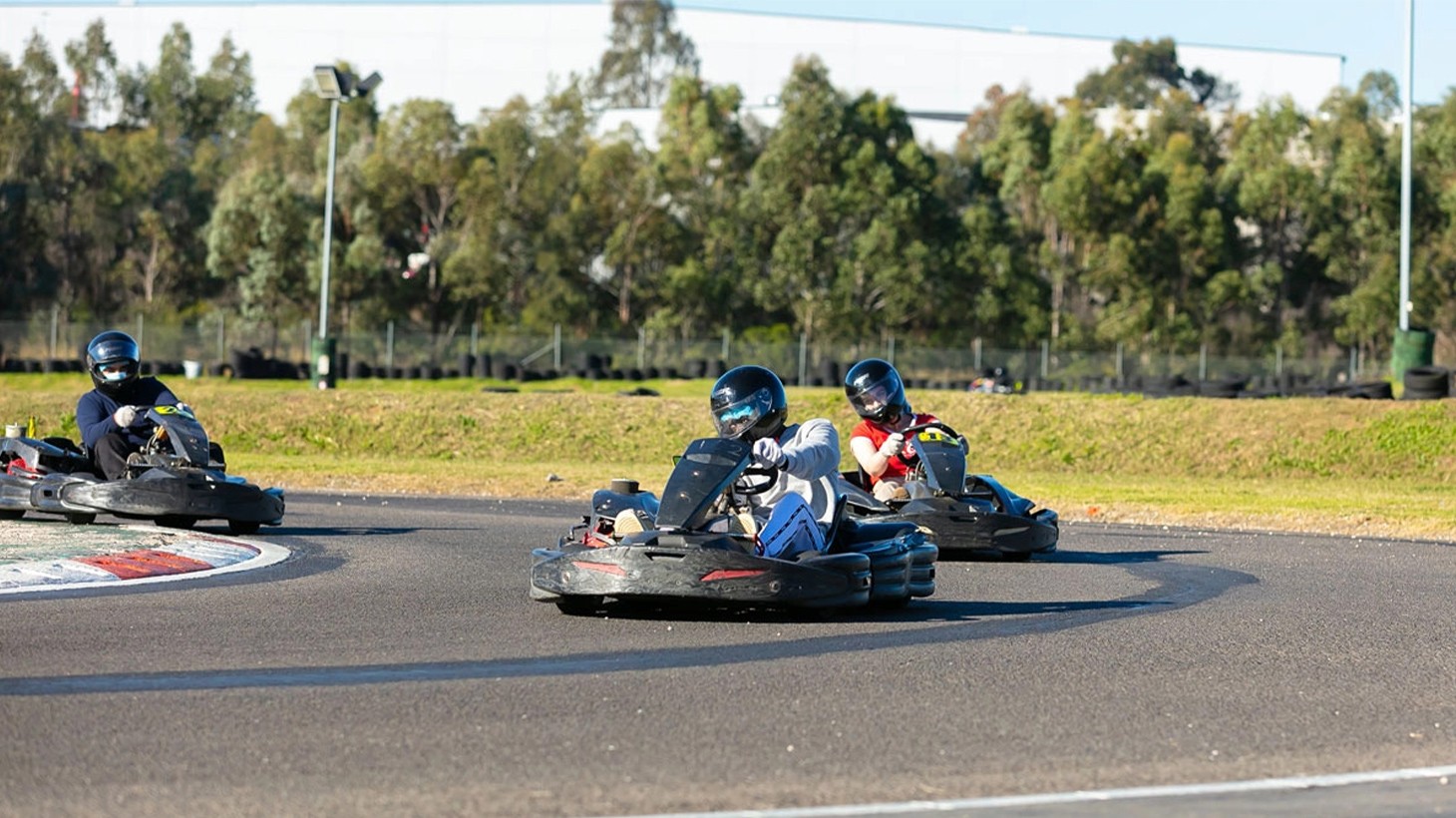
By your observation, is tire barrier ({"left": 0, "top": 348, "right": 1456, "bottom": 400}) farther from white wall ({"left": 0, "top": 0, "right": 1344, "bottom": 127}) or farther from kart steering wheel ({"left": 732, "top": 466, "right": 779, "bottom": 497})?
white wall ({"left": 0, "top": 0, "right": 1344, "bottom": 127})

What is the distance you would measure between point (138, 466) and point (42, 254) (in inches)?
1840

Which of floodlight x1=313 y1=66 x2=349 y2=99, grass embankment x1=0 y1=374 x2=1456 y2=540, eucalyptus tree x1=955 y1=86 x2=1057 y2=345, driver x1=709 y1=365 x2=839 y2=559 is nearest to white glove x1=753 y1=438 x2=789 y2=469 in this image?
driver x1=709 y1=365 x2=839 y2=559

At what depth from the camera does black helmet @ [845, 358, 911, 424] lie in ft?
42.9

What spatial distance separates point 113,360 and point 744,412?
645 cm

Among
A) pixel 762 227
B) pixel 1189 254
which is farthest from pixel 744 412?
pixel 1189 254

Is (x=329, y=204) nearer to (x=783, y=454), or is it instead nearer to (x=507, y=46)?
(x=783, y=454)

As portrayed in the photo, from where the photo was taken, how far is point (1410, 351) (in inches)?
1304

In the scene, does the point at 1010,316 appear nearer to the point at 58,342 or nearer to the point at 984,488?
the point at 58,342

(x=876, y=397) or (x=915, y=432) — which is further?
(x=915, y=432)

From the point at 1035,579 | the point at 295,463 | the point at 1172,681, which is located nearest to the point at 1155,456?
the point at 295,463

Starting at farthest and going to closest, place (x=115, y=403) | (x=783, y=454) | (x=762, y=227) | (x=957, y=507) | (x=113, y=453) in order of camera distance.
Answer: (x=762, y=227) < (x=115, y=403) < (x=113, y=453) < (x=957, y=507) < (x=783, y=454)

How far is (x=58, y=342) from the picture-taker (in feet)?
153

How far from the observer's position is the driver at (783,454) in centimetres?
942

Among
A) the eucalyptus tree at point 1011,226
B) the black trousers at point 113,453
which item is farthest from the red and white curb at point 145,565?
the eucalyptus tree at point 1011,226
